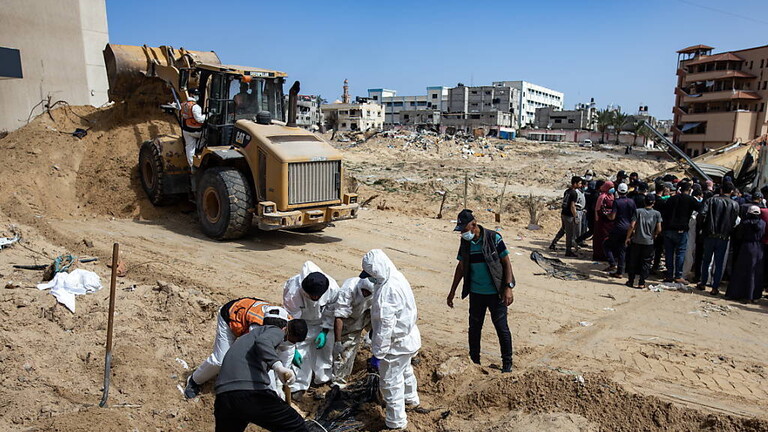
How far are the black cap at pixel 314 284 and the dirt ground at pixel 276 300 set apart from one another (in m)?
1.17

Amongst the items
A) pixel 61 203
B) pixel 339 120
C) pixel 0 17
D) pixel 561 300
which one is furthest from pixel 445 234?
pixel 339 120

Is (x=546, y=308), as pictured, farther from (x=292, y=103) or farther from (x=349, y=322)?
(x=292, y=103)

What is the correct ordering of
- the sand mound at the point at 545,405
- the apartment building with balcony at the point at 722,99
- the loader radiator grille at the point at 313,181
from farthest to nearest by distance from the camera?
the apartment building with balcony at the point at 722,99 < the loader radiator grille at the point at 313,181 < the sand mound at the point at 545,405

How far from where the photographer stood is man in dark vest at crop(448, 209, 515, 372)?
4.77 meters

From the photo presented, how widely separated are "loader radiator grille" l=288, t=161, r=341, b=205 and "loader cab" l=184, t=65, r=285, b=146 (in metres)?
1.41

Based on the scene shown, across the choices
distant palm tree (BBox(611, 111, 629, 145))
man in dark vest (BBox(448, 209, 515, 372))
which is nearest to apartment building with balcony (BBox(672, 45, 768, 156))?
distant palm tree (BBox(611, 111, 629, 145))

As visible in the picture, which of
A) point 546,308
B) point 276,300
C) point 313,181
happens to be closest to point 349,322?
point 276,300

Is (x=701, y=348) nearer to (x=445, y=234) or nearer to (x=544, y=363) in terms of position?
(x=544, y=363)

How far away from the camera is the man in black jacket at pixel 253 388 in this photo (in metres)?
3.23

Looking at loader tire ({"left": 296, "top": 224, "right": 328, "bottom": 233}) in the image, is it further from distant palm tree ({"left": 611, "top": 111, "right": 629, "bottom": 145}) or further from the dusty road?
distant palm tree ({"left": 611, "top": 111, "right": 629, "bottom": 145})

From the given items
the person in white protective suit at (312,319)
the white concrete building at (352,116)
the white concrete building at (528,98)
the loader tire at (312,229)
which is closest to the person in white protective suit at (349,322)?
the person in white protective suit at (312,319)

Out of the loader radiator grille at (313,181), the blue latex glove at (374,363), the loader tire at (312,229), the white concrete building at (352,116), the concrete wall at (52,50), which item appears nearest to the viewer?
the blue latex glove at (374,363)

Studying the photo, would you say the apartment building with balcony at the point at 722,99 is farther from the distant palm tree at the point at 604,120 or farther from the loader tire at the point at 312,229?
the loader tire at the point at 312,229

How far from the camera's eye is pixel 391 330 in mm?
3986
